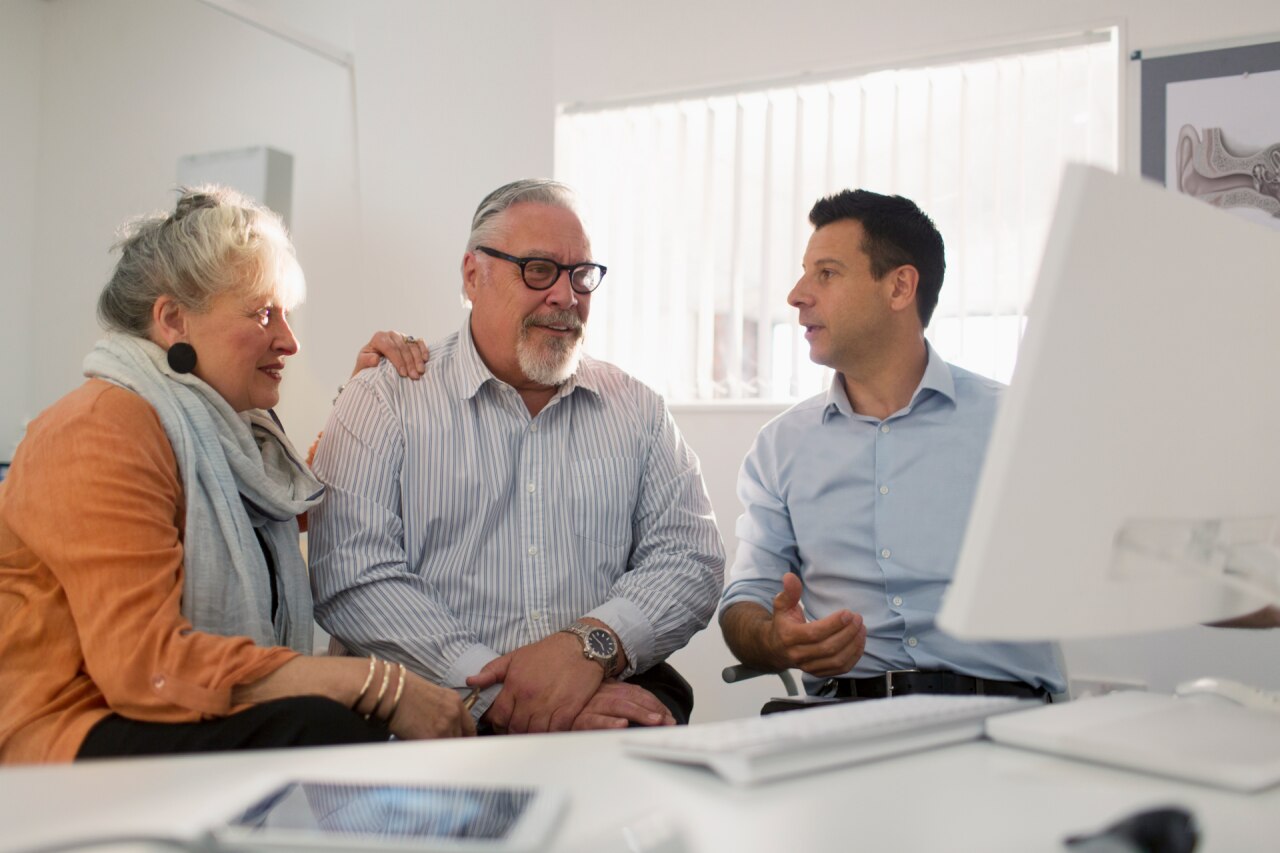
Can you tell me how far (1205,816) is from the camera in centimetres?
77

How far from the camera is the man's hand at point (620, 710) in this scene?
71.6 inches

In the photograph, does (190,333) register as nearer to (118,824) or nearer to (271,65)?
(118,824)

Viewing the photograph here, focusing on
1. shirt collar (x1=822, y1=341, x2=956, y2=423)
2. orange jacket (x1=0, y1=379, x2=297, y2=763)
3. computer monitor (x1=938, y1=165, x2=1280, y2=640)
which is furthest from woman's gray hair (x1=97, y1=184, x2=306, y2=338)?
computer monitor (x1=938, y1=165, x2=1280, y2=640)

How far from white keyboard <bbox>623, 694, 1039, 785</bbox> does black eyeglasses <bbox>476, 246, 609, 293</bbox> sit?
4.32ft

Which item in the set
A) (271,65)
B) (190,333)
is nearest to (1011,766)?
(190,333)

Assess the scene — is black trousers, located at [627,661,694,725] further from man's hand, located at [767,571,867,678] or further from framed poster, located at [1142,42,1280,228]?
framed poster, located at [1142,42,1280,228]

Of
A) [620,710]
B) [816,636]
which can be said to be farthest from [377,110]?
[816,636]

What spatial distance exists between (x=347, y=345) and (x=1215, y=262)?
128 inches

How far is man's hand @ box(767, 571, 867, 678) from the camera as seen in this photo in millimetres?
1639

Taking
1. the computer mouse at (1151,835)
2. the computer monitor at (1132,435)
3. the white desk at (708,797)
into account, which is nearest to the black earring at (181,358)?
the white desk at (708,797)

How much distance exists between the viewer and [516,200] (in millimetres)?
2170

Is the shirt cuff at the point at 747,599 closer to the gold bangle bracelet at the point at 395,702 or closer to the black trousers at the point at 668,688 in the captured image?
the black trousers at the point at 668,688

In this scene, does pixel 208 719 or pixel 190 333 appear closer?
pixel 208 719

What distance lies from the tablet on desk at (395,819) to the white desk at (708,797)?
4 cm
